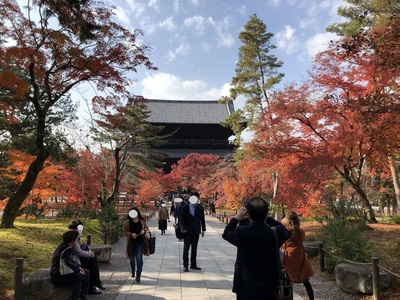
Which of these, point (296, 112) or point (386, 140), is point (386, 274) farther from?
point (296, 112)

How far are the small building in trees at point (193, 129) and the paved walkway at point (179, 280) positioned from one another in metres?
30.2

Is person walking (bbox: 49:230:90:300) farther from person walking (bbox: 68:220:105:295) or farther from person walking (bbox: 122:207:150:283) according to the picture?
person walking (bbox: 122:207:150:283)

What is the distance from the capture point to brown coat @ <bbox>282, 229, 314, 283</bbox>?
15.2ft

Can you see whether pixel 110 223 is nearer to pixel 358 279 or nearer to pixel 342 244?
pixel 342 244

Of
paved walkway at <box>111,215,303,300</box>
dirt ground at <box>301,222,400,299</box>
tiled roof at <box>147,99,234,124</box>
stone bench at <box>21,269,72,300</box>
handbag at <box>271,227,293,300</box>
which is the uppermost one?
tiled roof at <box>147,99,234,124</box>

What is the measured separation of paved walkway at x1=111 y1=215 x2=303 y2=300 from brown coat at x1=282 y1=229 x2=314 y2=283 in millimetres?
958

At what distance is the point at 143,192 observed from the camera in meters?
29.0

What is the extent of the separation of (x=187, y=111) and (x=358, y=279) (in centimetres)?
3892

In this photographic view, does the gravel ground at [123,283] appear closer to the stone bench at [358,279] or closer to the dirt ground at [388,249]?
the stone bench at [358,279]

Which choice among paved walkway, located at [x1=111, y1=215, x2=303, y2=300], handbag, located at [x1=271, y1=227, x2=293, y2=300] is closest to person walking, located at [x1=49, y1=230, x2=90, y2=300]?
paved walkway, located at [x1=111, y1=215, x2=303, y2=300]

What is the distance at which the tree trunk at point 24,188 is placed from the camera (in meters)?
9.05

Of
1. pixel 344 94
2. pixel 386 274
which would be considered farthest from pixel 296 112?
pixel 386 274

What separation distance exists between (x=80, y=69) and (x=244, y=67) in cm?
1292

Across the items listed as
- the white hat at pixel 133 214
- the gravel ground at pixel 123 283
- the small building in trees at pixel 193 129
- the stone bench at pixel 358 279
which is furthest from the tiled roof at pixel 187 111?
the stone bench at pixel 358 279
